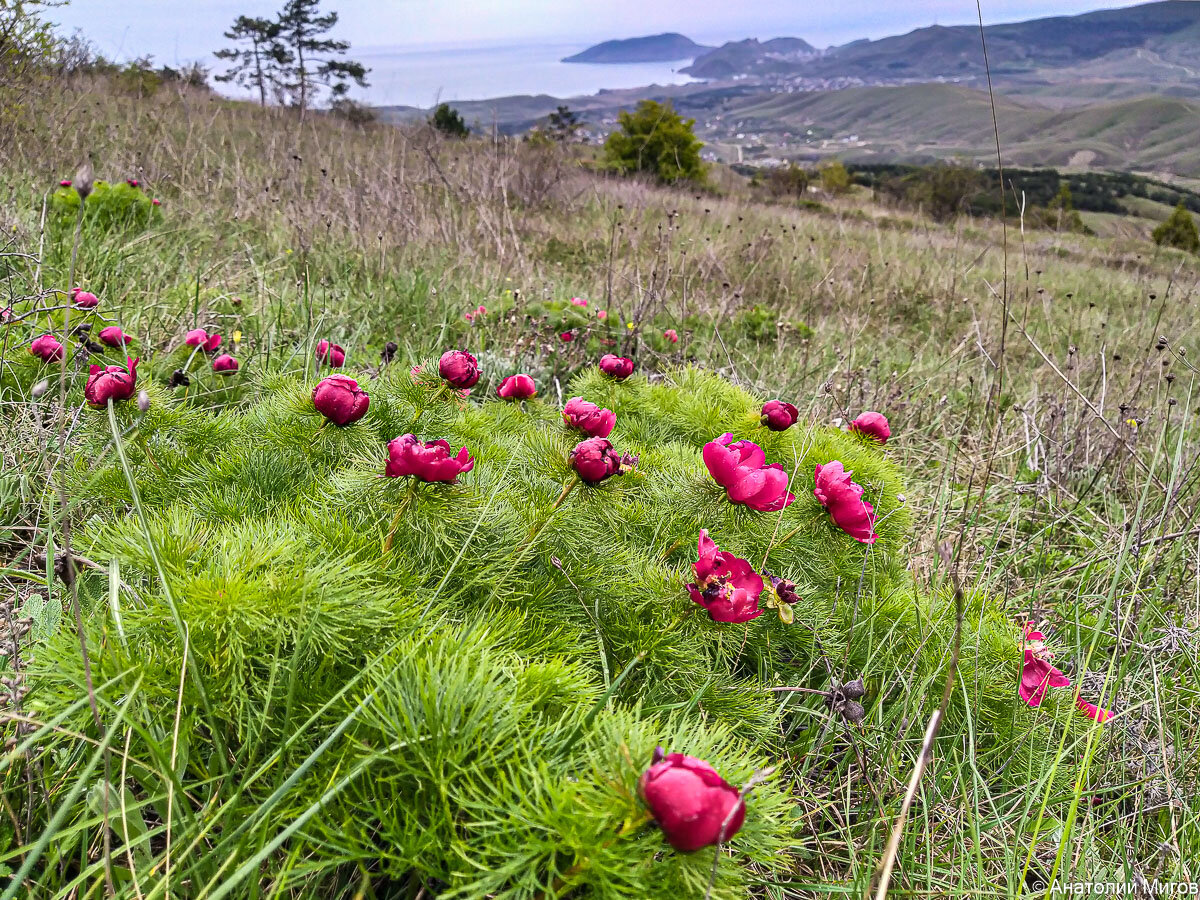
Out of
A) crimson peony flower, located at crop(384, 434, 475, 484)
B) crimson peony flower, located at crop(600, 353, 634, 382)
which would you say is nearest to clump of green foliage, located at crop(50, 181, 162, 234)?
crimson peony flower, located at crop(600, 353, 634, 382)

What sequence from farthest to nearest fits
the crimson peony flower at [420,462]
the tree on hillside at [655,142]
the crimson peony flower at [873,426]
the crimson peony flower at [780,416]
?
the tree on hillside at [655,142], the crimson peony flower at [873,426], the crimson peony flower at [780,416], the crimson peony flower at [420,462]

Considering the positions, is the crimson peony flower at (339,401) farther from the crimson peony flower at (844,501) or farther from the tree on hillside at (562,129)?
the tree on hillside at (562,129)

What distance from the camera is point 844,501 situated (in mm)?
1302

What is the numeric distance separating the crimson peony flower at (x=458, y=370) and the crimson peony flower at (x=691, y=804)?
1101 millimetres

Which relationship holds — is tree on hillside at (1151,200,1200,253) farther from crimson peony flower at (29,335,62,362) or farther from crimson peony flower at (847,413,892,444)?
crimson peony flower at (29,335,62,362)

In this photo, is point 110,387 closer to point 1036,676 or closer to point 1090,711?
point 1036,676

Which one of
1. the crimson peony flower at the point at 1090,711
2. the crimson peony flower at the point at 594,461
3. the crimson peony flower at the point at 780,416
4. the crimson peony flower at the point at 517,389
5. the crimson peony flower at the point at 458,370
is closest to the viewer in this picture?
the crimson peony flower at the point at 594,461

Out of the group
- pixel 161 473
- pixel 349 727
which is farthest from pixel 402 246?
pixel 349 727

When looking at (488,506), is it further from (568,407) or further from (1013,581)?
(1013,581)

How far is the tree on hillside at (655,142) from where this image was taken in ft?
58.0

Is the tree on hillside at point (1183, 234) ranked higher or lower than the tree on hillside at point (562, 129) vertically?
lower

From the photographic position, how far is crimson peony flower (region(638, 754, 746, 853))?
0.66 m

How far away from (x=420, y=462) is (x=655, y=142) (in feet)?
65.5

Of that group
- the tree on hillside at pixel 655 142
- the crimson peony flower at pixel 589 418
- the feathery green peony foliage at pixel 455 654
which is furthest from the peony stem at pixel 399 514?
the tree on hillside at pixel 655 142
